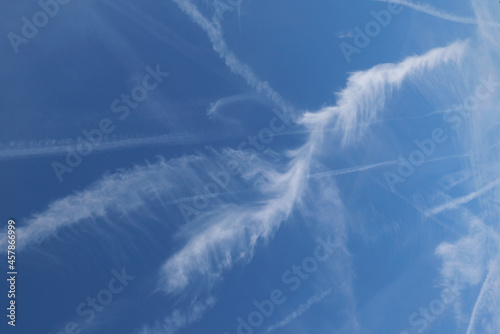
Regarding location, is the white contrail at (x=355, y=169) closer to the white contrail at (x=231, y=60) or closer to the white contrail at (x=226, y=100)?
the white contrail at (x=231, y=60)

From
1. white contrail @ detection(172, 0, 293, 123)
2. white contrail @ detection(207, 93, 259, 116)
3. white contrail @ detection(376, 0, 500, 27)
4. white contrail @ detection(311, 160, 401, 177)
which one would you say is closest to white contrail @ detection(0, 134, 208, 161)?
white contrail @ detection(207, 93, 259, 116)

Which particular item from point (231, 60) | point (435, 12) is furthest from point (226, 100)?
point (435, 12)

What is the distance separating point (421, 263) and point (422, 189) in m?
1.06

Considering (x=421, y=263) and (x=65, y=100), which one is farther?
(x=421, y=263)

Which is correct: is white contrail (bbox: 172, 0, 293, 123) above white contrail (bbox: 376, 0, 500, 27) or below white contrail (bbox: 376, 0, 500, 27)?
above

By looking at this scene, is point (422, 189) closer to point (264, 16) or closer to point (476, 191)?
point (476, 191)

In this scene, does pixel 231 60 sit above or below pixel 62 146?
below

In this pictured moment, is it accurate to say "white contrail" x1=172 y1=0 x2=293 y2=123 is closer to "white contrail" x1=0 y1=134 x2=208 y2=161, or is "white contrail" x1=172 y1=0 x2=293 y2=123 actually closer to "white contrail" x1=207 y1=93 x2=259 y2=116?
"white contrail" x1=207 y1=93 x2=259 y2=116

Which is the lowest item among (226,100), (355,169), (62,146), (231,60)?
(355,169)

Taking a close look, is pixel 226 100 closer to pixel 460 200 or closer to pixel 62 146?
pixel 62 146

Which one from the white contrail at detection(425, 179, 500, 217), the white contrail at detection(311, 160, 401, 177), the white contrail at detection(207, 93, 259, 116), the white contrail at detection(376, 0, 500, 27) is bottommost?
the white contrail at detection(425, 179, 500, 217)

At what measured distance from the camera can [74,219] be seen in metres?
3.86

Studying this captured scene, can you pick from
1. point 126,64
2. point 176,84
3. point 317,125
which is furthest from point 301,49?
point 126,64

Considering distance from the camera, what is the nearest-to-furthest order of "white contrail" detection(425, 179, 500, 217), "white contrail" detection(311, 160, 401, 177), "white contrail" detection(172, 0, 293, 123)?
"white contrail" detection(172, 0, 293, 123) → "white contrail" detection(311, 160, 401, 177) → "white contrail" detection(425, 179, 500, 217)
